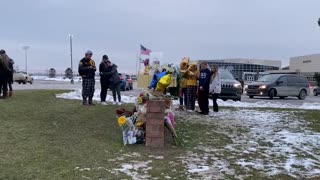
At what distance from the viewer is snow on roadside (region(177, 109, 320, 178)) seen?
6887 millimetres

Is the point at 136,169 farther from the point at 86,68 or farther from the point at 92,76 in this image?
the point at 92,76

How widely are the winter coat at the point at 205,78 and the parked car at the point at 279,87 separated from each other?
15.1 m

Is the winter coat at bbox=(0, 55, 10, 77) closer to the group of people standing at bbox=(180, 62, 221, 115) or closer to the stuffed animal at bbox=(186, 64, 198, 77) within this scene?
the group of people standing at bbox=(180, 62, 221, 115)

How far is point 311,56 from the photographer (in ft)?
301

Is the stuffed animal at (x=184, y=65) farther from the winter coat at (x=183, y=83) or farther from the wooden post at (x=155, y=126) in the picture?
the wooden post at (x=155, y=126)

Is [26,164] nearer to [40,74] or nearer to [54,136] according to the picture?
[54,136]

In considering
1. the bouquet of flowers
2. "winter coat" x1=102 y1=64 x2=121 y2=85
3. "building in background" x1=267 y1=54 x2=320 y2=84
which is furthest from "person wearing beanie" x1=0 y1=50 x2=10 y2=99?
"building in background" x1=267 y1=54 x2=320 y2=84

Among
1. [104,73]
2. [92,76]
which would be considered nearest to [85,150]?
[92,76]

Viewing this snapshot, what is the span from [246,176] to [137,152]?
1962mm

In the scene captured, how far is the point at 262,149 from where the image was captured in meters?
8.20

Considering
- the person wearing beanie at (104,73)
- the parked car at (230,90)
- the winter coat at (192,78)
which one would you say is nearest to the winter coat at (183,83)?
the winter coat at (192,78)

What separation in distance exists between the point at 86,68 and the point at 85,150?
693cm

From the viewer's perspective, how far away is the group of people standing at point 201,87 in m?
13.3

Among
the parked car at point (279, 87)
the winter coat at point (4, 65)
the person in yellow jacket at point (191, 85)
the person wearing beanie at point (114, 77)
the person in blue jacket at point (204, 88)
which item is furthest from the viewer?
the parked car at point (279, 87)
